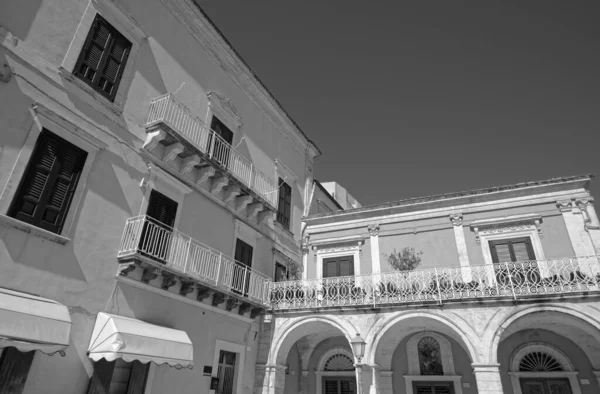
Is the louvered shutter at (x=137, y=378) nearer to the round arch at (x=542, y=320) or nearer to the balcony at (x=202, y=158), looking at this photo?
the balcony at (x=202, y=158)

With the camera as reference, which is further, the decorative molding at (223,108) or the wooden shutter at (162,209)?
the decorative molding at (223,108)

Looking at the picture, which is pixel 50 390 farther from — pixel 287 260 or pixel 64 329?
pixel 287 260

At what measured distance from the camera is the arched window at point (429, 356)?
1305 cm

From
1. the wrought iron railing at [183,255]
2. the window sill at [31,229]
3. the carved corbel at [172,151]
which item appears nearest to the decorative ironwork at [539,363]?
the wrought iron railing at [183,255]

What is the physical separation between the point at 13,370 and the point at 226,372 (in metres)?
6.03

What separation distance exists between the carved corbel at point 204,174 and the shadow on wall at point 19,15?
203 inches

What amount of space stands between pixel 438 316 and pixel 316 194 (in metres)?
9.68

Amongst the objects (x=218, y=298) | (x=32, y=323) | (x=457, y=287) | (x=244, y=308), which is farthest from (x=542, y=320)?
(x=32, y=323)

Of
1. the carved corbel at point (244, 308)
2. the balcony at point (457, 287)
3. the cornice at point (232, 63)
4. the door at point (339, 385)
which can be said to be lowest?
the door at point (339, 385)

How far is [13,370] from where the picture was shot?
20.3ft

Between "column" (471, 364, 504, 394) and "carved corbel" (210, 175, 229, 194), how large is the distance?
8.81 metres

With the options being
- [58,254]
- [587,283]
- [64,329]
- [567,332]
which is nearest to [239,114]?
[58,254]

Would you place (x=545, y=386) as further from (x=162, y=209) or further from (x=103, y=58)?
(x=103, y=58)

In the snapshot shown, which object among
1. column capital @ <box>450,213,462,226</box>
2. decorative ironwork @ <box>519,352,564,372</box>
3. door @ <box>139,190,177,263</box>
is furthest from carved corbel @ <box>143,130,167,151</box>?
decorative ironwork @ <box>519,352,564,372</box>
